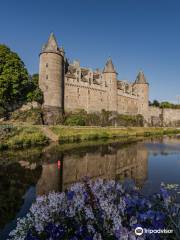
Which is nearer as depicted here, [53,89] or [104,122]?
[53,89]

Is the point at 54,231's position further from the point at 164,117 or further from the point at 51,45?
the point at 164,117

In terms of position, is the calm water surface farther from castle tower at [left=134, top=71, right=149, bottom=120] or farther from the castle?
castle tower at [left=134, top=71, right=149, bottom=120]

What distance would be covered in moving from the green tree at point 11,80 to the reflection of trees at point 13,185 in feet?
83.2

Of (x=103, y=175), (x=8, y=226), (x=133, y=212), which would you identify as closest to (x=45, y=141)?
(x=103, y=175)

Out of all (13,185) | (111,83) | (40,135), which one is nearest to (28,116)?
(40,135)

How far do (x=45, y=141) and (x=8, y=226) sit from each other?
73.8 ft

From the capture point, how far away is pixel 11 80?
3947 cm

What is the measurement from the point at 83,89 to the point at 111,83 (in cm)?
942

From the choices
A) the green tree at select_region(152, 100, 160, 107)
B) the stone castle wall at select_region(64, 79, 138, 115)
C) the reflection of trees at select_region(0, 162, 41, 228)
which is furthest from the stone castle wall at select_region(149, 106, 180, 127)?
the reflection of trees at select_region(0, 162, 41, 228)

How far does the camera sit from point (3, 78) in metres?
38.7

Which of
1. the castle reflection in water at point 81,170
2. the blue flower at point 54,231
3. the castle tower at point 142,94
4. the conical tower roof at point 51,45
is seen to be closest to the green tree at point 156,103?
the castle tower at point 142,94

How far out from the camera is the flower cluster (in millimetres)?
4078

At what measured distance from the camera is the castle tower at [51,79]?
45.0 m

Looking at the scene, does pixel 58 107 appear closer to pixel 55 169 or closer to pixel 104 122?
pixel 104 122
